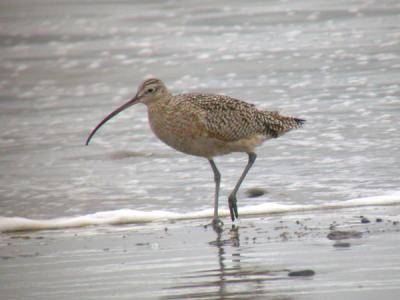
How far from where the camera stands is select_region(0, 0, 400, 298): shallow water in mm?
10312

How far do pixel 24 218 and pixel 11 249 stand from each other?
122cm

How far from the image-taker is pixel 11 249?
8359 mm

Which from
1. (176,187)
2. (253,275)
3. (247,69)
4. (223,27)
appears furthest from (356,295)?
(223,27)

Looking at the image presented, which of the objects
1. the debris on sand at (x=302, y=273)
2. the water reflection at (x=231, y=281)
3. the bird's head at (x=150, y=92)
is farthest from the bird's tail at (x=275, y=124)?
the debris on sand at (x=302, y=273)

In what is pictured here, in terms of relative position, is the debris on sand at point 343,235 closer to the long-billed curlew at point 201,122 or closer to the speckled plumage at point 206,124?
the long-billed curlew at point 201,122

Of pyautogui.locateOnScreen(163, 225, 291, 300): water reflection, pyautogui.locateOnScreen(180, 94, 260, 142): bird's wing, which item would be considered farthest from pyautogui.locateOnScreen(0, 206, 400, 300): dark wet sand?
pyautogui.locateOnScreen(180, 94, 260, 142): bird's wing

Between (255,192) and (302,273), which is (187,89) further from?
(302,273)

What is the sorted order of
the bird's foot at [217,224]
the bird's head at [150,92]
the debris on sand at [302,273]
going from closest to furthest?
the debris on sand at [302,273] < the bird's foot at [217,224] < the bird's head at [150,92]

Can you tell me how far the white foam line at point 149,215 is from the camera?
365 inches

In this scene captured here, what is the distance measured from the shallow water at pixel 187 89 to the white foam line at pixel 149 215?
0.13 metres

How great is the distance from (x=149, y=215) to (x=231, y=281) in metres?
2.65

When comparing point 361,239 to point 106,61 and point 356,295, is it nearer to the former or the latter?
point 356,295

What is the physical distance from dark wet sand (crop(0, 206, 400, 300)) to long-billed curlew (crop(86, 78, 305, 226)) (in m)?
0.87

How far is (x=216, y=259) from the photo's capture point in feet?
24.6
